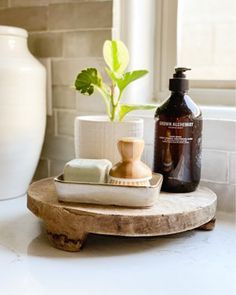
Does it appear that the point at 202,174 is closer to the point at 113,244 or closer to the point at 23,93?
the point at 113,244

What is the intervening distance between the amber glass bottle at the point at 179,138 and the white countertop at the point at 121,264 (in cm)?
11

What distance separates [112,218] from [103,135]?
0.82 feet

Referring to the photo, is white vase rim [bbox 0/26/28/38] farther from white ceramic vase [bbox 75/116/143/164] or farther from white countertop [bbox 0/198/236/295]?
white countertop [bbox 0/198/236/295]

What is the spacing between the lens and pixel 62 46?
118cm

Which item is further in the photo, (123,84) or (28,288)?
(123,84)

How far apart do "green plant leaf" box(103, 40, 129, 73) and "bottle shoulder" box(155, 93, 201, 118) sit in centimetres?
13

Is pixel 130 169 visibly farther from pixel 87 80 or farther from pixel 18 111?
pixel 18 111

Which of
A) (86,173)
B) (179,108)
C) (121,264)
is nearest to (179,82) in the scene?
(179,108)

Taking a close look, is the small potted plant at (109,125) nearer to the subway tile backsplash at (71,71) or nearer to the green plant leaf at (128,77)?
the green plant leaf at (128,77)

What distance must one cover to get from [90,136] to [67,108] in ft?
0.93

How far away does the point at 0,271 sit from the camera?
69 cm

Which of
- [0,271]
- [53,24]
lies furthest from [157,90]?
[0,271]

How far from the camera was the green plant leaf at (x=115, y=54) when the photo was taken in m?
0.93

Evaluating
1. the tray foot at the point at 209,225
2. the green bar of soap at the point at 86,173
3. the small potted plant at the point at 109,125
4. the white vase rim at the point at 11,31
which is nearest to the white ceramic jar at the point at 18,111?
the white vase rim at the point at 11,31
